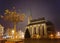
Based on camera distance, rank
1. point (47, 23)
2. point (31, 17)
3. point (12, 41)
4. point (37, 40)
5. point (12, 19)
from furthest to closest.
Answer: point (31, 17)
point (47, 23)
point (12, 19)
point (12, 41)
point (37, 40)

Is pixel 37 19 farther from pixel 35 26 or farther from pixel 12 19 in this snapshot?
pixel 12 19

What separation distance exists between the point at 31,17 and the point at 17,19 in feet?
88.7

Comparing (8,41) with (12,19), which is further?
(12,19)

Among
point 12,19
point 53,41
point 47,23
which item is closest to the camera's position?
point 53,41

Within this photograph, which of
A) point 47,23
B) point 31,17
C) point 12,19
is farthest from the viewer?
point 31,17

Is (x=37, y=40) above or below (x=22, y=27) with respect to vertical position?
below

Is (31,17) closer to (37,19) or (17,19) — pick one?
(37,19)

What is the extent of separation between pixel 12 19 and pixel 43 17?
81.8 feet

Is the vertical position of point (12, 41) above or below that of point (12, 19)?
below

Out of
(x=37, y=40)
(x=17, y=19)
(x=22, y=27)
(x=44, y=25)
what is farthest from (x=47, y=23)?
(x=37, y=40)

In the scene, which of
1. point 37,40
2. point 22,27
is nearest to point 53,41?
point 37,40

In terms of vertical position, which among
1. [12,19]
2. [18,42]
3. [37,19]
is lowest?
[18,42]

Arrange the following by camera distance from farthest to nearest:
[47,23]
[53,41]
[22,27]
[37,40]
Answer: [47,23] → [22,27] → [37,40] → [53,41]

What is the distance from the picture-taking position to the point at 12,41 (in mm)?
12945
